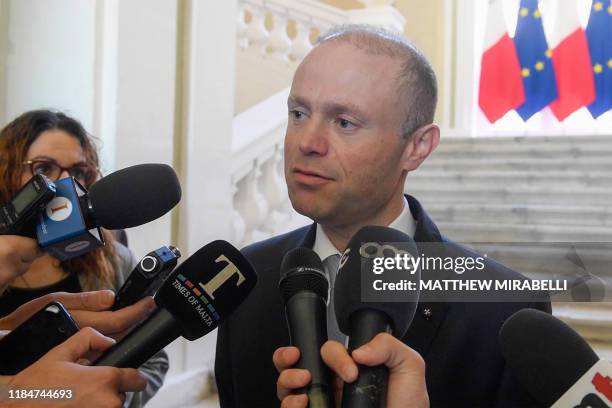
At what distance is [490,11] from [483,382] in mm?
916

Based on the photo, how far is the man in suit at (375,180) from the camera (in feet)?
2.95

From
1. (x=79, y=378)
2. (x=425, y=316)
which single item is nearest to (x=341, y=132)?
(x=425, y=316)

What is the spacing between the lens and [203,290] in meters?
0.66

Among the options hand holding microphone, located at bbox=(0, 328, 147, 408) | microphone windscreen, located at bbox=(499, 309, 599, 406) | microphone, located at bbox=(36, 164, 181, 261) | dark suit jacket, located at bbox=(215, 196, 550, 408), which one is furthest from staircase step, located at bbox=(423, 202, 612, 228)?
hand holding microphone, located at bbox=(0, 328, 147, 408)

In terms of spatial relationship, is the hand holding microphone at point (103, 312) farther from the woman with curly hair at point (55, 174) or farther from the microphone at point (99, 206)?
the woman with curly hair at point (55, 174)

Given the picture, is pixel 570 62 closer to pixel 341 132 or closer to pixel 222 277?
pixel 341 132

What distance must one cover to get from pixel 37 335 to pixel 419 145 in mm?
599

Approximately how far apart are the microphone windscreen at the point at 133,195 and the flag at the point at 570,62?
2.94 ft

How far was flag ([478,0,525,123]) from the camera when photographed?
4.60 ft

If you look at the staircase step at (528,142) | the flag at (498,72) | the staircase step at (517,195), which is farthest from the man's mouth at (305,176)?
the flag at (498,72)

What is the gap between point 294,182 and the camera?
0.94 m

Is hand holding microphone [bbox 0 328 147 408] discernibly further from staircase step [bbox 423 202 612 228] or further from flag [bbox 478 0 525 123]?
flag [bbox 478 0 525 123]

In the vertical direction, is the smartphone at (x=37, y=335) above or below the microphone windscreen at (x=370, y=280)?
below

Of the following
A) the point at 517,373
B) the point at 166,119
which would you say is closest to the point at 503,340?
the point at 517,373
